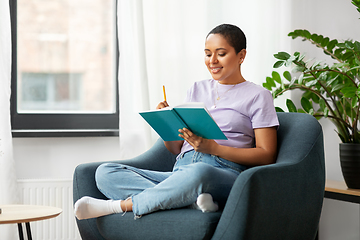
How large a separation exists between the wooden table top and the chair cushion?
23 centimetres

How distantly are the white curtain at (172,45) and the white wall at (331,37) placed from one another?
14 cm

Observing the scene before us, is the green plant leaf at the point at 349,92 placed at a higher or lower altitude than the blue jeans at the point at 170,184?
higher

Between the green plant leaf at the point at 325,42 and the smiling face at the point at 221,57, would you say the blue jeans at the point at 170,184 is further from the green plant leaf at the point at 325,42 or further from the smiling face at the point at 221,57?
the green plant leaf at the point at 325,42

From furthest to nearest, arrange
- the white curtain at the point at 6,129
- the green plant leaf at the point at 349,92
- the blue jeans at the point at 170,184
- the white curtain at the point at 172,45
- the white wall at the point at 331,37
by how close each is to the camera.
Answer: the white wall at the point at 331,37
the white curtain at the point at 172,45
the white curtain at the point at 6,129
the green plant leaf at the point at 349,92
the blue jeans at the point at 170,184

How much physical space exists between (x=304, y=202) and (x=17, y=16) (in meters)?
1.94

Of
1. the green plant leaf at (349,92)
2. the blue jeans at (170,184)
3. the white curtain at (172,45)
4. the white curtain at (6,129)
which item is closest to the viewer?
the blue jeans at (170,184)

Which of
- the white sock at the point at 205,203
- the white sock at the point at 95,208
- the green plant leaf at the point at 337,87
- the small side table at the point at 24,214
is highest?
the green plant leaf at the point at 337,87

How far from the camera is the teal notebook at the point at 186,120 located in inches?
49.7

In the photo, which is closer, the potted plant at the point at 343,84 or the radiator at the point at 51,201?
the potted plant at the point at 343,84

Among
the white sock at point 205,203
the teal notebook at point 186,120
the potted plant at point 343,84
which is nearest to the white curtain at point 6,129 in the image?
the teal notebook at point 186,120

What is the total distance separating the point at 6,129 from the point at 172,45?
1049mm

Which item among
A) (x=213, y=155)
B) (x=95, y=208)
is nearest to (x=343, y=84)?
(x=213, y=155)

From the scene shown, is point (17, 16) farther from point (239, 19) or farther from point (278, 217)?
point (278, 217)

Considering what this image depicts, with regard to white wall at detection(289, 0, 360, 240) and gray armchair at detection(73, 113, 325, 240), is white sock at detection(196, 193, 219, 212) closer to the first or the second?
gray armchair at detection(73, 113, 325, 240)
